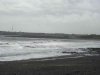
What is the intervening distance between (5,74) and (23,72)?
1.29 metres

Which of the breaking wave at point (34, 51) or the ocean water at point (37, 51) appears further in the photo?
the ocean water at point (37, 51)

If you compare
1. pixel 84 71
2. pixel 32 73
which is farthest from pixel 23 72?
pixel 84 71

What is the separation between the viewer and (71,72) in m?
17.8

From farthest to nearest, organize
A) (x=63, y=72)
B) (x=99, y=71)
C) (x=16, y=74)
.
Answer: (x=99, y=71), (x=63, y=72), (x=16, y=74)

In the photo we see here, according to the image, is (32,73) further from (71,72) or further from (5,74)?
(71,72)

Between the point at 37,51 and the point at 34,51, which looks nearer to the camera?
the point at 34,51

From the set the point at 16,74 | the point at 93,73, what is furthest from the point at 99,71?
the point at 16,74

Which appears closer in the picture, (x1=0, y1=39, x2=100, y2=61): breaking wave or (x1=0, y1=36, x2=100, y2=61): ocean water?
(x1=0, y1=39, x2=100, y2=61): breaking wave

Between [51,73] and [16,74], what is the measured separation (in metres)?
2.58

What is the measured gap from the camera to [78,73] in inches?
699

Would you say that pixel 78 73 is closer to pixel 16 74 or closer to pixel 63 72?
pixel 63 72

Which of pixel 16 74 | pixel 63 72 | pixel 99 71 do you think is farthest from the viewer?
pixel 99 71

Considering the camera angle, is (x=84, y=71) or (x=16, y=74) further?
(x=84, y=71)

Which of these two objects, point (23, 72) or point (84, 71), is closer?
point (23, 72)
